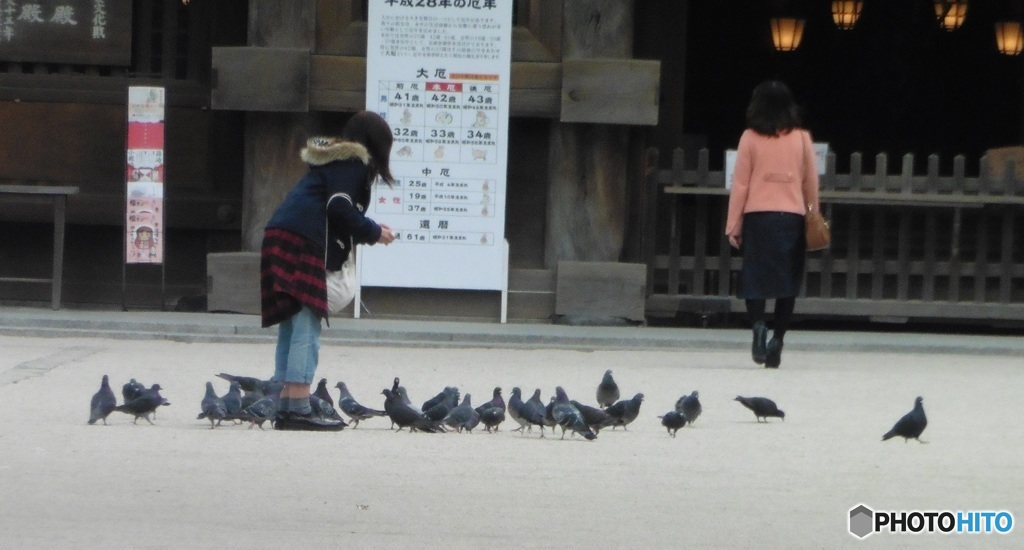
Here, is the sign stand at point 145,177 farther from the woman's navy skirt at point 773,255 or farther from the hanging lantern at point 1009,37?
the hanging lantern at point 1009,37

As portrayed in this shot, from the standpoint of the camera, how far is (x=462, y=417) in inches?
337

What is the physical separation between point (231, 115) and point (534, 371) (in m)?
5.50

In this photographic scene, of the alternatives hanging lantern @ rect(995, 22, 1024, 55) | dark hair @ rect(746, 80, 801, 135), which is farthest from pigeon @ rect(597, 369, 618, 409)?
hanging lantern @ rect(995, 22, 1024, 55)

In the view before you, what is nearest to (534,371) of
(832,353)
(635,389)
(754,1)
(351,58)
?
(635,389)

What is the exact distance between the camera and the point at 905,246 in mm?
14195

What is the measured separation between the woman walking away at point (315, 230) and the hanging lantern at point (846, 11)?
11907mm

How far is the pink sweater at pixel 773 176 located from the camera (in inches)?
440

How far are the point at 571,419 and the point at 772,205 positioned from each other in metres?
3.35

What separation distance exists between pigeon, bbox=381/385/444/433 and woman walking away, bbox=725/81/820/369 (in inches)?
128

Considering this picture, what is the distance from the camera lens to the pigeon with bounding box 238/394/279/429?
8539 millimetres

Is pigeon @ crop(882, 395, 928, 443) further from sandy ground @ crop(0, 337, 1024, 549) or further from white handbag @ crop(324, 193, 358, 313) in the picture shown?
white handbag @ crop(324, 193, 358, 313)

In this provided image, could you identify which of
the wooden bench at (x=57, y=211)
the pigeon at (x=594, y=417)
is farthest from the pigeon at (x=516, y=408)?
the wooden bench at (x=57, y=211)

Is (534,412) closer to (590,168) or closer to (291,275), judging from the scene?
(291,275)

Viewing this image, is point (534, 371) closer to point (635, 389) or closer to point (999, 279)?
point (635, 389)
